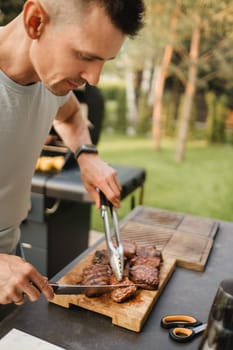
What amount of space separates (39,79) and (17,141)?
0.28 metres

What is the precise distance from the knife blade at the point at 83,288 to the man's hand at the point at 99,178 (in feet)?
1.45

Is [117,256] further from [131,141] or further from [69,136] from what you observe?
[131,141]

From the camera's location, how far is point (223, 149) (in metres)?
11.2

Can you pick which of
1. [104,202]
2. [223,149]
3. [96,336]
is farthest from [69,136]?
[223,149]

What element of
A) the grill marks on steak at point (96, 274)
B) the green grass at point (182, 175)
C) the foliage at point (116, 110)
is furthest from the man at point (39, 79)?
the foliage at point (116, 110)

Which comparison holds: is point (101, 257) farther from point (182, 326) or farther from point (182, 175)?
point (182, 175)

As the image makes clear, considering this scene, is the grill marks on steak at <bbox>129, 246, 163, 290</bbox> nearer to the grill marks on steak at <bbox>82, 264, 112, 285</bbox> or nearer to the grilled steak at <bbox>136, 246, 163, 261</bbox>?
the grilled steak at <bbox>136, 246, 163, 261</bbox>

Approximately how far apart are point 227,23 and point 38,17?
298 inches

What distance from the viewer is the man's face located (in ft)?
3.71

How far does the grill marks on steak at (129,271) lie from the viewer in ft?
4.42

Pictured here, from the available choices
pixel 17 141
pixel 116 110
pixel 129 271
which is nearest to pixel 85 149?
pixel 17 141

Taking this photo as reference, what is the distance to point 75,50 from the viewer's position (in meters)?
1.18

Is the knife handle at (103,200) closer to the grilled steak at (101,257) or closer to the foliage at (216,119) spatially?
the grilled steak at (101,257)

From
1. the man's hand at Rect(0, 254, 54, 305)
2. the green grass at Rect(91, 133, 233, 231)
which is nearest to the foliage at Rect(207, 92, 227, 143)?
Answer: the green grass at Rect(91, 133, 233, 231)
